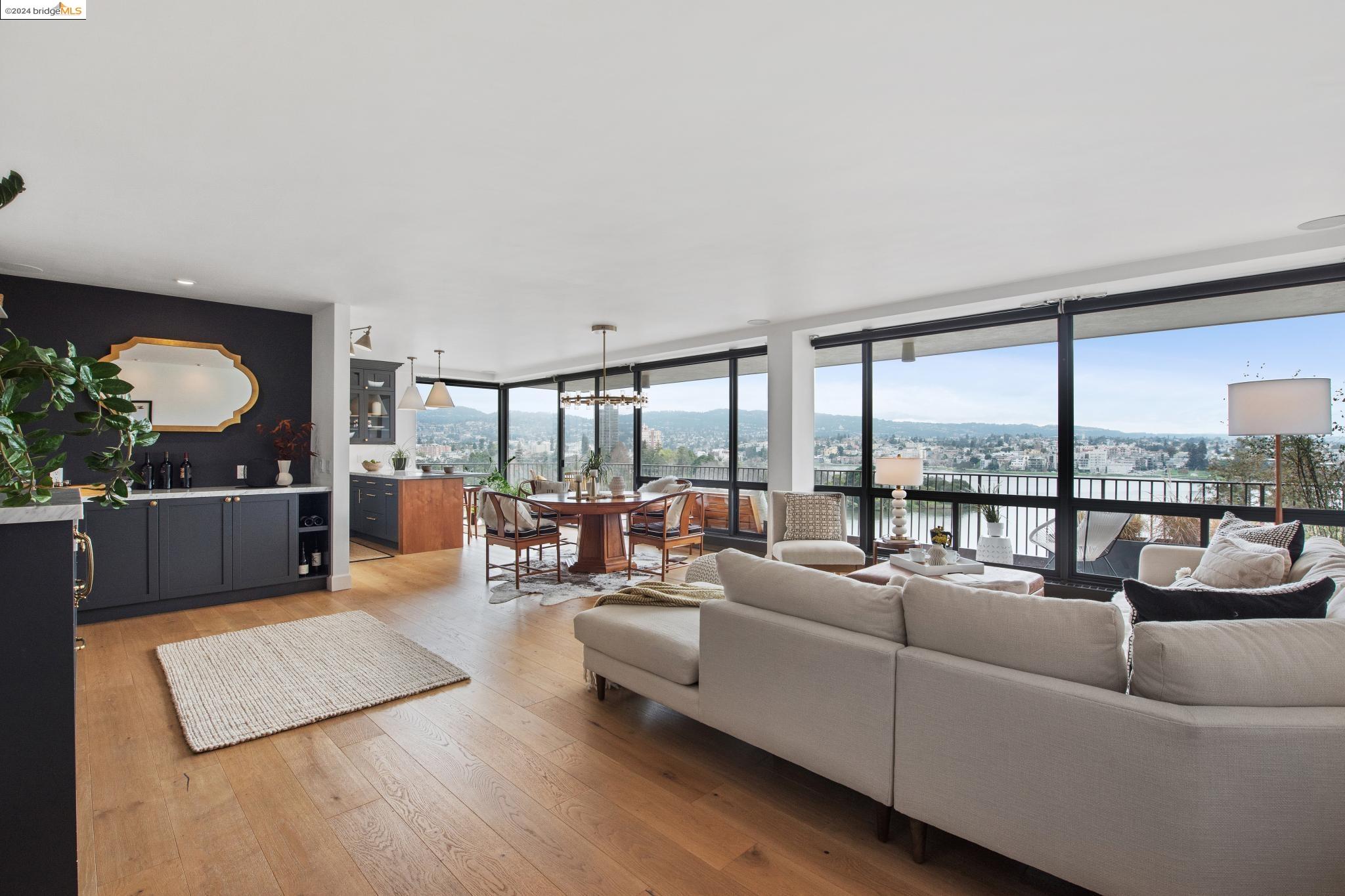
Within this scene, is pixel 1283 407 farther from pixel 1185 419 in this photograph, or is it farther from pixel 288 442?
pixel 288 442

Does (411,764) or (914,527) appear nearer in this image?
(411,764)

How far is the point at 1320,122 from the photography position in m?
2.29

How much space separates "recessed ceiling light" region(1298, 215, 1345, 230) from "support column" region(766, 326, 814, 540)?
132 inches

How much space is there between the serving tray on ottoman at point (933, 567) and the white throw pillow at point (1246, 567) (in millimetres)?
1156

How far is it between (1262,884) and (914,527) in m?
4.41

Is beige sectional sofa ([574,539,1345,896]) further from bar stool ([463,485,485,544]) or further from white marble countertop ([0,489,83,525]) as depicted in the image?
bar stool ([463,485,485,544])

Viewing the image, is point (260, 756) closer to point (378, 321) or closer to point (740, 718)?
point (740, 718)

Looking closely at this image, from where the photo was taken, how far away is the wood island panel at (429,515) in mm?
7070

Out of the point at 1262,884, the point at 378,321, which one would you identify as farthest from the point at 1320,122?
the point at 378,321

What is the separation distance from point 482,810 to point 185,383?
15.3 feet

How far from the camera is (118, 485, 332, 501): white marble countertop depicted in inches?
177

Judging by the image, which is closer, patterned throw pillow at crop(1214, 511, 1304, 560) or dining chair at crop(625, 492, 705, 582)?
patterned throw pillow at crop(1214, 511, 1304, 560)

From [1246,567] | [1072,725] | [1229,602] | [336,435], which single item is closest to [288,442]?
[336,435]
